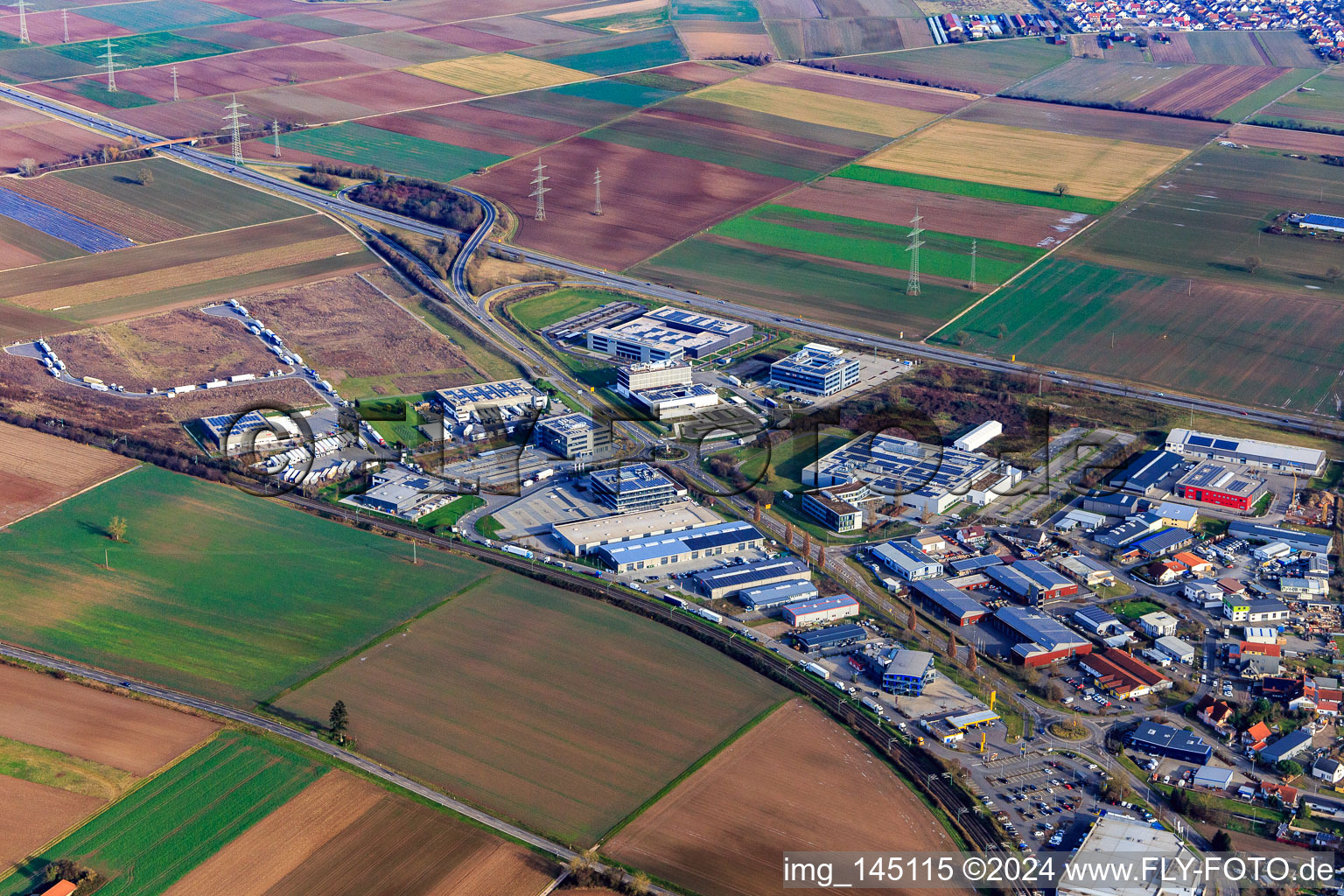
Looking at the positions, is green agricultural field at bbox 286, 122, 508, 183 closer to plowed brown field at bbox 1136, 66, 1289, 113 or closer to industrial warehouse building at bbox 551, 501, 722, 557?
industrial warehouse building at bbox 551, 501, 722, 557

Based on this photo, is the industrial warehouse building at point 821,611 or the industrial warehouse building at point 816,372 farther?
the industrial warehouse building at point 816,372

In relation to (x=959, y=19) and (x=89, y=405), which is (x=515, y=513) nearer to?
(x=89, y=405)

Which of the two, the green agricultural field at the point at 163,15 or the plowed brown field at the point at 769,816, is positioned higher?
the green agricultural field at the point at 163,15

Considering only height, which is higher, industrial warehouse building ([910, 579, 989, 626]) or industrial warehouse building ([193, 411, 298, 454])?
industrial warehouse building ([193, 411, 298, 454])

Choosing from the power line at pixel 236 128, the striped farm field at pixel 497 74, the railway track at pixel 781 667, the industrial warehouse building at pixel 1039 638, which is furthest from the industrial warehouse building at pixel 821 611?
the striped farm field at pixel 497 74

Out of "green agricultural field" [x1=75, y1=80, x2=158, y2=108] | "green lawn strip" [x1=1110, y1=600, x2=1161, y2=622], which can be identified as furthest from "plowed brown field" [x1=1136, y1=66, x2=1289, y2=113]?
"green agricultural field" [x1=75, y1=80, x2=158, y2=108]

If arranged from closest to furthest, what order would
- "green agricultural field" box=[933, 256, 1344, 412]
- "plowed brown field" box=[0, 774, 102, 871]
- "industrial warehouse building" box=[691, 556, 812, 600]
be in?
1. "plowed brown field" box=[0, 774, 102, 871]
2. "industrial warehouse building" box=[691, 556, 812, 600]
3. "green agricultural field" box=[933, 256, 1344, 412]

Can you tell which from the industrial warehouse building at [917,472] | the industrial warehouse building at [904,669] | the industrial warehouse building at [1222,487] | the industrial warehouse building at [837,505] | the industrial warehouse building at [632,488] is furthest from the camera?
the industrial warehouse building at [917,472]

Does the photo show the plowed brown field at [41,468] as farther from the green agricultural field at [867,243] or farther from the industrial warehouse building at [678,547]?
the green agricultural field at [867,243]

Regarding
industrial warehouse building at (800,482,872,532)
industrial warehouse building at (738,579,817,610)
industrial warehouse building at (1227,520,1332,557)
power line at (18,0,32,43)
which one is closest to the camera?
industrial warehouse building at (738,579,817,610)
